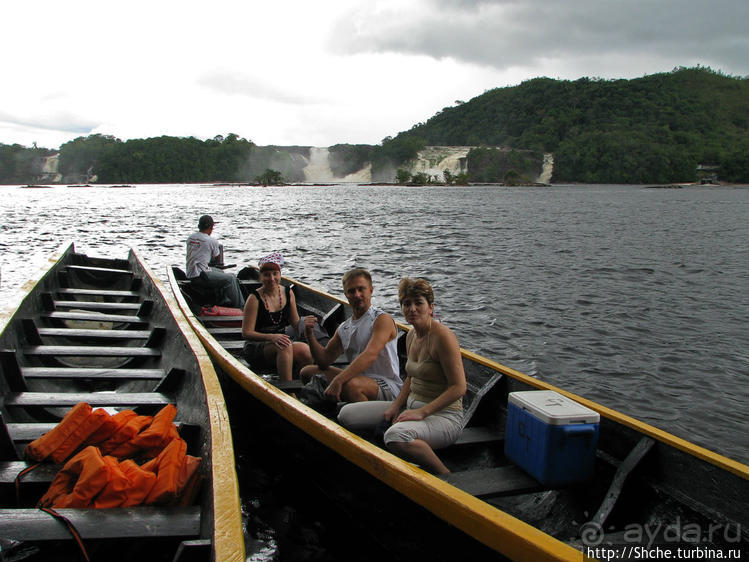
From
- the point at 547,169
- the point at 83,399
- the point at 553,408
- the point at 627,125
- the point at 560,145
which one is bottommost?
the point at 83,399

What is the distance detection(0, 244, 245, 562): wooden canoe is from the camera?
3.02 meters

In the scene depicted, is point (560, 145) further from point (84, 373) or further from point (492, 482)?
point (492, 482)

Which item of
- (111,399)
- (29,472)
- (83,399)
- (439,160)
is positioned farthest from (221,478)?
(439,160)

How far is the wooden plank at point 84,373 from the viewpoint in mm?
5852

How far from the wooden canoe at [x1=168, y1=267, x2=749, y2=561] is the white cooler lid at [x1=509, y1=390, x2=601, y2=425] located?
1.09 ft

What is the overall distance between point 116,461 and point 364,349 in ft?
7.92

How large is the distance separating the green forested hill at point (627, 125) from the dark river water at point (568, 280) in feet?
308

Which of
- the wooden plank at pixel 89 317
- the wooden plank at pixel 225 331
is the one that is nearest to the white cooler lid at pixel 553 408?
the wooden plank at pixel 225 331

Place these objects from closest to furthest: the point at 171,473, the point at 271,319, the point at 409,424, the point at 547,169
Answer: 1. the point at 171,473
2. the point at 409,424
3. the point at 271,319
4. the point at 547,169

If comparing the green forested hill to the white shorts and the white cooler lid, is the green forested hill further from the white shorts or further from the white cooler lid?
the white shorts

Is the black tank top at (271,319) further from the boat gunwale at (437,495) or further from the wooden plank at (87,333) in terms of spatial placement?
the wooden plank at (87,333)

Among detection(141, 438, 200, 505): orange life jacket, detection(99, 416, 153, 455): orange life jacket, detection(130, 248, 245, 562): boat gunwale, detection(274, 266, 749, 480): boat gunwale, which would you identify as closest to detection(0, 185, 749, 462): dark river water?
detection(274, 266, 749, 480): boat gunwale

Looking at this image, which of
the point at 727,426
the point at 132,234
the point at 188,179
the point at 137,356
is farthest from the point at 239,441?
the point at 188,179

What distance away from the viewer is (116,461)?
3482 millimetres
